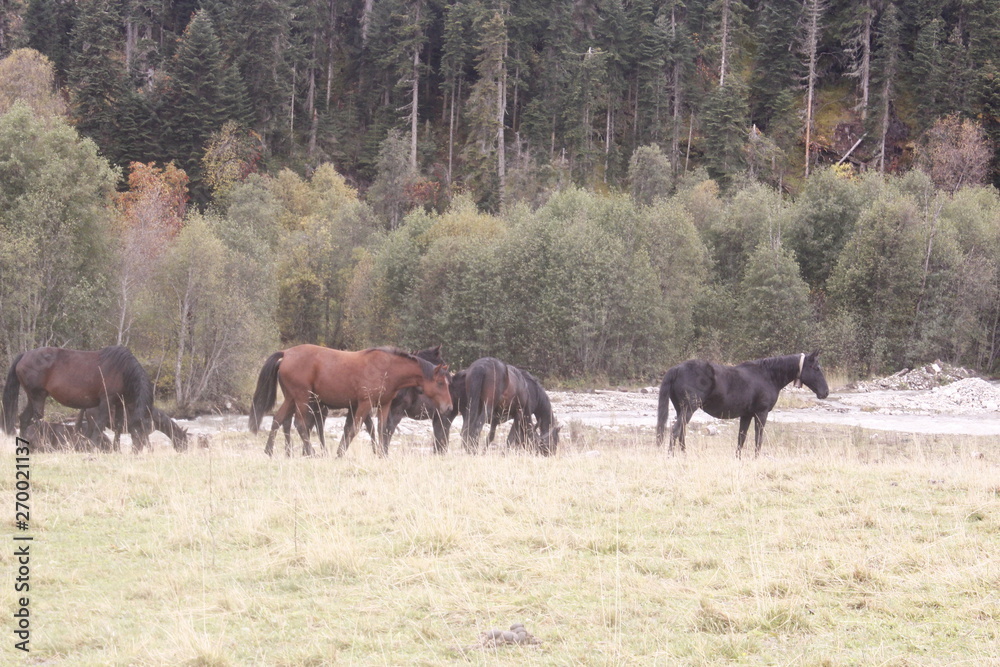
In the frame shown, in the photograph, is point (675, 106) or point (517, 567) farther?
point (675, 106)

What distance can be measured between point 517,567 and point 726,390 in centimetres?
983

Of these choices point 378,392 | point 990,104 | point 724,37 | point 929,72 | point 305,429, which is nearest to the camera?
point 305,429

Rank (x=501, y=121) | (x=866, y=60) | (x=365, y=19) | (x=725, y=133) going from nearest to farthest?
(x=501, y=121)
(x=725, y=133)
(x=866, y=60)
(x=365, y=19)

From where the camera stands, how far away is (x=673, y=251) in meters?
50.5

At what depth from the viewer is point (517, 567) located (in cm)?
657

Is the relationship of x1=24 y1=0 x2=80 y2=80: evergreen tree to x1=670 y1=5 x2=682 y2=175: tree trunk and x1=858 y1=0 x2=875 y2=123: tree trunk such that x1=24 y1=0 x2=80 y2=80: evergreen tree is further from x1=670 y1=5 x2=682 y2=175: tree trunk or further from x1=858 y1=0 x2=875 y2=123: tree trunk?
x1=858 y1=0 x2=875 y2=123: tree trunk

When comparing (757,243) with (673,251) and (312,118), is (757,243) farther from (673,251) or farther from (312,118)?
(312,118)

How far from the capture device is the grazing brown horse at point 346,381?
1426 cm

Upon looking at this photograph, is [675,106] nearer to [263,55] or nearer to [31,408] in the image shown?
[263,55]

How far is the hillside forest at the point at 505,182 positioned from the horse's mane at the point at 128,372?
20.4 m

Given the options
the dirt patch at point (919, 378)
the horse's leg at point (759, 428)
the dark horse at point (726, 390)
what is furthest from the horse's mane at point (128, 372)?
the dirt patch at point (919, 378)

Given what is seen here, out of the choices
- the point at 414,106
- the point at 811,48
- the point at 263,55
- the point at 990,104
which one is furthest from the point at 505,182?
the point at 990,104

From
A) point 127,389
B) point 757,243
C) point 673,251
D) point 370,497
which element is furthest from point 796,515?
point 757,243

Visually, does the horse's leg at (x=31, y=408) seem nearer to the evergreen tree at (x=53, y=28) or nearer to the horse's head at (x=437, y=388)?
the horse's head at (x=437, y=388)
